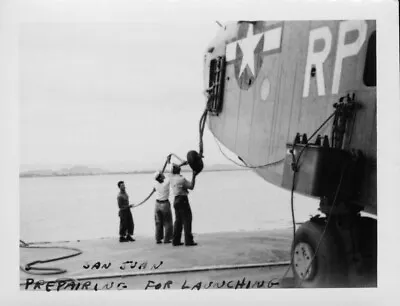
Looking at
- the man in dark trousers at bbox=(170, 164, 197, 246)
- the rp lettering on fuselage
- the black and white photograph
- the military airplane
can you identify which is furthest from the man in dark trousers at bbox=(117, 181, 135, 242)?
the rp lettering on fuselage

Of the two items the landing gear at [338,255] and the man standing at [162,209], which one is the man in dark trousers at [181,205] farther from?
the landing gear at [338,255]

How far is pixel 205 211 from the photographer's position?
1.96 meters

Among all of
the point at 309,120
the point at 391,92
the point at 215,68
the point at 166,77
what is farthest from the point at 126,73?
the point at 391,92

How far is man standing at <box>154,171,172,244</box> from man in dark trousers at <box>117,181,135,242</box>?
101 millimetres

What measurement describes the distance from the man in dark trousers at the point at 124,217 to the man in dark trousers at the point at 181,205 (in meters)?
0.17

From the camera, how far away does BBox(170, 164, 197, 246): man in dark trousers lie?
196 cm

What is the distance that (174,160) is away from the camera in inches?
77.9

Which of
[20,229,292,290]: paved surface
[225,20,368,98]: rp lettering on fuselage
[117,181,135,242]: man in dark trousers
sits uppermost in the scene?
[225,20,368,98]: rp lettering on fuselage

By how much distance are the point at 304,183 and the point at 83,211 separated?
86 centimetres

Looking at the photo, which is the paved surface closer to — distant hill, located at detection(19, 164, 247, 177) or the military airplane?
the military airplane

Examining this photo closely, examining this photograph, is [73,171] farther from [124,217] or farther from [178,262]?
[178,262]

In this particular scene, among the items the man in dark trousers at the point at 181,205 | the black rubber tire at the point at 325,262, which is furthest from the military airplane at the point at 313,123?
the man in dark trousers at the point at 181,205

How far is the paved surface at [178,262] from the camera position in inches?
77.2

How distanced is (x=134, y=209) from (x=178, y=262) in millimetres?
266
